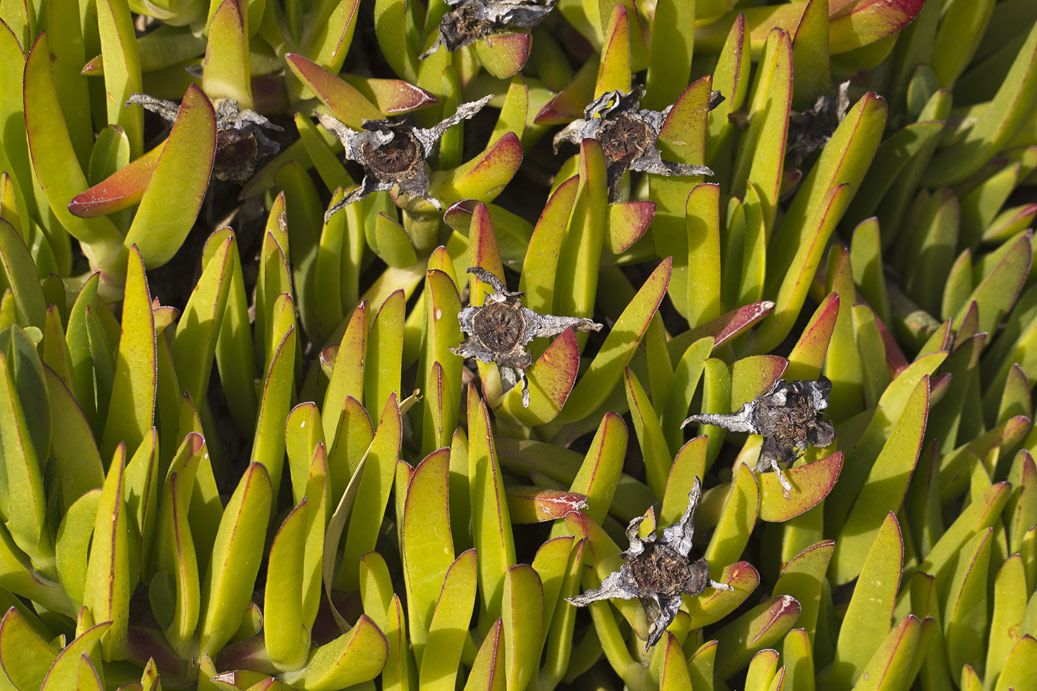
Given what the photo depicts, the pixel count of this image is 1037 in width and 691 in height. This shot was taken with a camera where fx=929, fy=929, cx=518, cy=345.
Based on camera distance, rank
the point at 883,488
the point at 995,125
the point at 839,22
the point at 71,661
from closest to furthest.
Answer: the point at 71,661, the point at 883,488, the point at 839,22, the point at 995,125

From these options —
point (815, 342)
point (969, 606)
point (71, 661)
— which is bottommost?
point (969, 606)

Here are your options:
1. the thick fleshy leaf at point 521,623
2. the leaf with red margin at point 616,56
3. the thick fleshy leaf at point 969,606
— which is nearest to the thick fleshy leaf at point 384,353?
the thick fleshy leaf at point 521,623

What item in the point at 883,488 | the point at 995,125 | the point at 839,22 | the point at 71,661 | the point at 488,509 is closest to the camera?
the point at 71,661

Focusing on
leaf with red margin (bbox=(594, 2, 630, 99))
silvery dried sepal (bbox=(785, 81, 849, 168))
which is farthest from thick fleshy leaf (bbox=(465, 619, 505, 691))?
silvery dried sepal (bbox=(785, 81, 849, 168))

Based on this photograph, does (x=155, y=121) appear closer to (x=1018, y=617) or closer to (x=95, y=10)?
(x=95, y=10)

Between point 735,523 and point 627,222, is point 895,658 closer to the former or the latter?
point 735,523

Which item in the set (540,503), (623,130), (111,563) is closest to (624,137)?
(623,130)

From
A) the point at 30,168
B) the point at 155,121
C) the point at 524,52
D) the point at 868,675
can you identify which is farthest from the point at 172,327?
the point at 868,675

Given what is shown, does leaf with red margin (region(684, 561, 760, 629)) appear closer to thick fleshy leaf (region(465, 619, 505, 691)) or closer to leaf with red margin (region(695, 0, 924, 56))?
thick fleshy leaf (region(465, 619, 505, 691))
